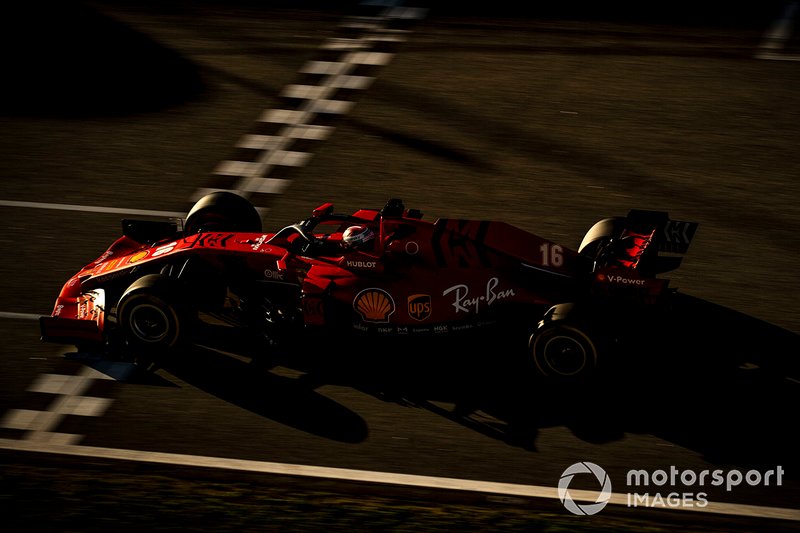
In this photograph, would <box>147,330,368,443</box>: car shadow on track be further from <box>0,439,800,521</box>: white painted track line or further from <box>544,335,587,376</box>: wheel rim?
<box>544,335,587,376</box>: wheel rim

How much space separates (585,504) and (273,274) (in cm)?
393

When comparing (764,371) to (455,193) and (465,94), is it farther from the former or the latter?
(465,94)

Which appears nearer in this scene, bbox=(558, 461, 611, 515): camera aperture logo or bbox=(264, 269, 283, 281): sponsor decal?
bbox=(558, 461, 611, 515): camera aperture logo

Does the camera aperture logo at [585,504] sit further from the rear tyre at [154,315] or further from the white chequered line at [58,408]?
the white chequered line at [58,408]

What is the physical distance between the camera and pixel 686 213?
1433 cm

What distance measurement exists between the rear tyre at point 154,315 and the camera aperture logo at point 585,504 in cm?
401

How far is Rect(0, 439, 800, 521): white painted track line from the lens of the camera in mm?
9172

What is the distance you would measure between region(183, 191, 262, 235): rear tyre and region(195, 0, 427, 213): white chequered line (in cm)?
186

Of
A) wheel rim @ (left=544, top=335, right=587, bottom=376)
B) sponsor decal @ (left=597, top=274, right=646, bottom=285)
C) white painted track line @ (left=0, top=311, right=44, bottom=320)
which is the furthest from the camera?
white painted track line @ (left=0, top=311, right=44, bottom=320)

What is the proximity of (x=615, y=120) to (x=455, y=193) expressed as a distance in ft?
10.7

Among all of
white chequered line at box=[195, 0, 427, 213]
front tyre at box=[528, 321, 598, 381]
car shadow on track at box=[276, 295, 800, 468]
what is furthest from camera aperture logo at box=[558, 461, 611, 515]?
white chequered line at box=[195, 0, 427, 213]

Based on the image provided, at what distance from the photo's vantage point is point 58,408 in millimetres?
10609

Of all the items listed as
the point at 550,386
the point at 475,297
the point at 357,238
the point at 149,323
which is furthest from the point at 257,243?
the point at 550,386

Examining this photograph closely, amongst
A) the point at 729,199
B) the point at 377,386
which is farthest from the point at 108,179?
the point at 729,199
